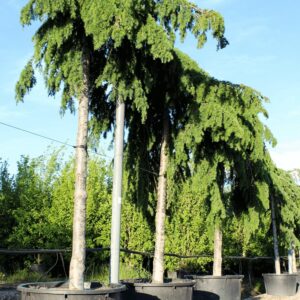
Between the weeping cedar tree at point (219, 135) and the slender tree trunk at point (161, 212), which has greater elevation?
the weeping cedar tree at point (219, 135)

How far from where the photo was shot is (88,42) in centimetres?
560

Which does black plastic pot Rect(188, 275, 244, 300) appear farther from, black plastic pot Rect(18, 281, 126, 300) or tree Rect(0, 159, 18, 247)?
tree Rect(0, 159, 18, 247)

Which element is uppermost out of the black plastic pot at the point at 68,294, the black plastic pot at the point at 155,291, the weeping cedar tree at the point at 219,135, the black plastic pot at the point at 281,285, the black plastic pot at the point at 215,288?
the weeping cedar tree at the point at 219,135

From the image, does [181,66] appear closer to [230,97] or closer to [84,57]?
[230,97]

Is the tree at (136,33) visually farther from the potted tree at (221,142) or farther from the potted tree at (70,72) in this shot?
the potted tree at (221,142)

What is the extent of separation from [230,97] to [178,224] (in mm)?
11721

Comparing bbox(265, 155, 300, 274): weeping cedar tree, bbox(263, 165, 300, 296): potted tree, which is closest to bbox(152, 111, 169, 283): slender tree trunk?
bbox(263, 165, 300, 296): potted tree

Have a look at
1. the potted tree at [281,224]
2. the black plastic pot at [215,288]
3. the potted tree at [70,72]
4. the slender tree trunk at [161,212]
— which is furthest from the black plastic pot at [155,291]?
the potted tree at [281,224]

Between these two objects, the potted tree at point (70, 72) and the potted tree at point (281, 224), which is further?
the potted tree at point (281, 224)

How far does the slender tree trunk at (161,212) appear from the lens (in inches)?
282

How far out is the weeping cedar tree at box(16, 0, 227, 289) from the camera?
4.96 meters

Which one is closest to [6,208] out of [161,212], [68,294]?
[161,212]

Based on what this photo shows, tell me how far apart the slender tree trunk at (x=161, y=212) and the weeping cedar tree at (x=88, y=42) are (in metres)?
1.83

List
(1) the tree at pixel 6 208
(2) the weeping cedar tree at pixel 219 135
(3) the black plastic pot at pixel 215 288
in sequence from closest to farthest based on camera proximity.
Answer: (2) the weeping cedar tree at pixel 219 135
(3) the black plastic pot at pixel 215 288
(1) the tree at pixel 6 208
